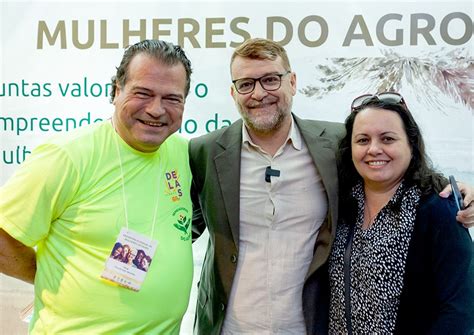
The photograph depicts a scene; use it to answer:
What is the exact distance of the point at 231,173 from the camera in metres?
1.84

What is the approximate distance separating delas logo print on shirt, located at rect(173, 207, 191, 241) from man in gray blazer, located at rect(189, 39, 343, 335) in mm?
241

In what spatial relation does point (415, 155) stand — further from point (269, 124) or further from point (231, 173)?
point (231, 173)

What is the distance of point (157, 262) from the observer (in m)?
1.46

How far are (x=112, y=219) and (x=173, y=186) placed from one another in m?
0.26

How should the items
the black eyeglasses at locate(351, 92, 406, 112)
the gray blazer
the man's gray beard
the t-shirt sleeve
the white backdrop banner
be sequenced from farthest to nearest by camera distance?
1. the white backdrop banner
2. the man's gray beard
3. the gray blazer
4. the black eyeglasses at locate(351, 92, 406, 112)
5. the t-shirt sleeve

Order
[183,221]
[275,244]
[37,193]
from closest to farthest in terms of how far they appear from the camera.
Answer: [37,193] → [183,221] → [275,244]

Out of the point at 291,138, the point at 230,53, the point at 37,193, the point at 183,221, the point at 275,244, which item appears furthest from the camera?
the point at 230,53

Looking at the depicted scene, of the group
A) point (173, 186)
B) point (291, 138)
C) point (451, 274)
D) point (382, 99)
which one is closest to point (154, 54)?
point (173, 186)

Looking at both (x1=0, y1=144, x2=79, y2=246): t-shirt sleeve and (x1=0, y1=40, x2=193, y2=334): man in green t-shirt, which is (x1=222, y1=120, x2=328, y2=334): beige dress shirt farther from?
(x1=0, y1=144, x2=79, y2=246): t-shirt sleeve

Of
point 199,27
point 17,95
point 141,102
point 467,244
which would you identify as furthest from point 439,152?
point 17,95

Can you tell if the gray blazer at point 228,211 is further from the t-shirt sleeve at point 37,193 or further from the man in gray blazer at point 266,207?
the t-shirt sleeve at point 37,193

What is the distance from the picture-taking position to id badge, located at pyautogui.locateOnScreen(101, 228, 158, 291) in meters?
1.39

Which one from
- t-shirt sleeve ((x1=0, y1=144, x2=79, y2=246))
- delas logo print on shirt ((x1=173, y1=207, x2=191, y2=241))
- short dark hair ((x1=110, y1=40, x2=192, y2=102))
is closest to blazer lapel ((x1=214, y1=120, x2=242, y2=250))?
delas logo print on shirt ((x1=173, y1=207, x2=191, y2=241))

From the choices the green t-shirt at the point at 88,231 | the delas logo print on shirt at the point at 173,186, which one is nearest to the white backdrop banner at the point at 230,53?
the delas logo print on shirt at the point at 173,186
